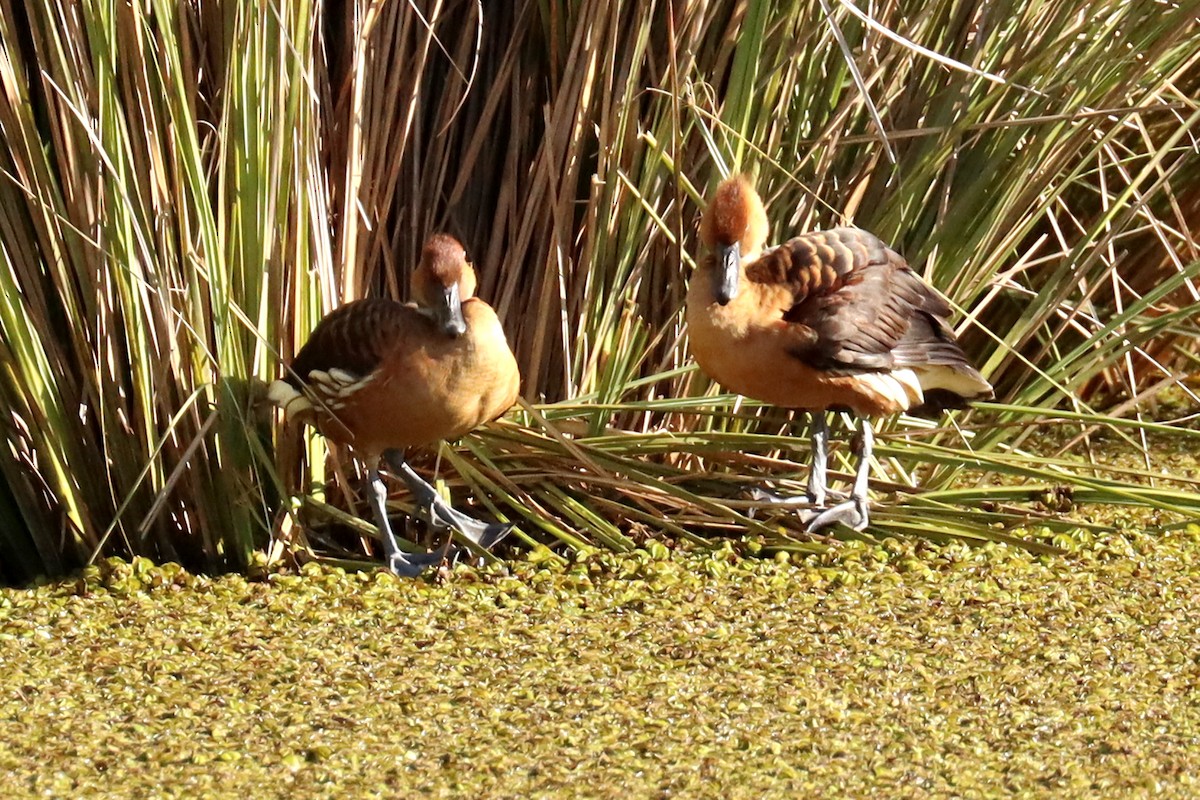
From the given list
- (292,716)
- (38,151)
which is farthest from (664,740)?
(38,151)

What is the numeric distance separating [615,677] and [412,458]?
1.13m

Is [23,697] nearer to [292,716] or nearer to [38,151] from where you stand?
[292,716]

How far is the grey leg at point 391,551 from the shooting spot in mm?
3354

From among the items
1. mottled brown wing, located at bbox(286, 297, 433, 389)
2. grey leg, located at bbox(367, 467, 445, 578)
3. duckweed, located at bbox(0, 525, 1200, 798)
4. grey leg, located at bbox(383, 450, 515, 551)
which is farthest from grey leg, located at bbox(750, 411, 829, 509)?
mottled brown wing, located at bbox(286, 297, 433, 389)

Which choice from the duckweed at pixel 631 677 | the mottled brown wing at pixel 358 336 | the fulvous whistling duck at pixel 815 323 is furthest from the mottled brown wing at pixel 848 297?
the mottled brown wing at pixel 358 336

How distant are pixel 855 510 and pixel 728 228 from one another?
66 cm

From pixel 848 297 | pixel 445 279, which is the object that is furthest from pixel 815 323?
pixel 445 279

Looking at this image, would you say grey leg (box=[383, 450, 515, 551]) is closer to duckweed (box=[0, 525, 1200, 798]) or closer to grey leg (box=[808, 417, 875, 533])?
duckweed (box=[0, 525, 1200, 798])

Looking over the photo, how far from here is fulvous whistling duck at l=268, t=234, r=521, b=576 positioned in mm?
3271

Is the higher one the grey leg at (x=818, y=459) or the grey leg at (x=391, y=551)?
the grey leg at (x=818, y=459)

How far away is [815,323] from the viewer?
3.64 m

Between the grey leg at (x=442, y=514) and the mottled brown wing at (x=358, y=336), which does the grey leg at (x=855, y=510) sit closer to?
the grey leg at (x=442, y=514)

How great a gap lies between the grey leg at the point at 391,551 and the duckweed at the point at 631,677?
0.05m

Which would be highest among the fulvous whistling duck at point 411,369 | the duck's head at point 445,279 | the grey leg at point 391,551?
the duck's head at point 445,279
